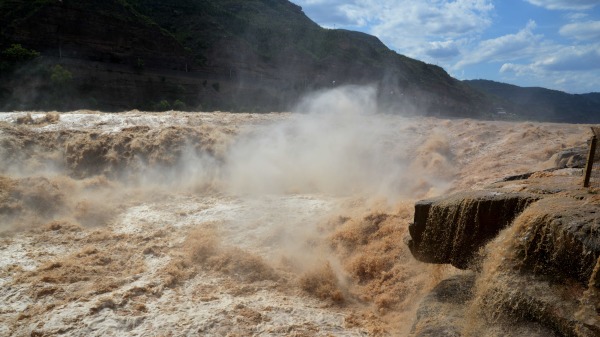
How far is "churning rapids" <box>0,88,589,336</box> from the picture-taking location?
274 inches

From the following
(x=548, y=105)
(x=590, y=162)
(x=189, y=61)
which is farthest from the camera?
(x=548, y=105)

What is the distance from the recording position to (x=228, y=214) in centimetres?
1098

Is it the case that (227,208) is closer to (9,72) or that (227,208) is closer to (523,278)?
(523,278)

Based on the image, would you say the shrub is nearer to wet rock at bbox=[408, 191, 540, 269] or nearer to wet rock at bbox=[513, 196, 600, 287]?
wet rock at bbox=[408, 191, 540, 269]

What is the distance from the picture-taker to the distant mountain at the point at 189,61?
27016 mm

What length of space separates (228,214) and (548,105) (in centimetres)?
5179

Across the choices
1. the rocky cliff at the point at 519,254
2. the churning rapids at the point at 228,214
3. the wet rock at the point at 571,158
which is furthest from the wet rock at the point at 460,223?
the wet rock at the point at 571,158

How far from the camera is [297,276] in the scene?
812cm

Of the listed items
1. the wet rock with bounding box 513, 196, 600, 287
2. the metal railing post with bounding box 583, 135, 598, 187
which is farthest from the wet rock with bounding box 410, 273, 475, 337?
the metal railing post with bounding box 583, 135, 598, 187

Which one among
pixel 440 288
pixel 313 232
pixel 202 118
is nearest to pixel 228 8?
Result: pixel 202 118

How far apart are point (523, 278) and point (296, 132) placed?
1203cm

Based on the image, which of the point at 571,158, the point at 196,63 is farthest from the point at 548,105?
the point at 571,158

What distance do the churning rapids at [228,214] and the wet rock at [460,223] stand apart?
2.63 ft

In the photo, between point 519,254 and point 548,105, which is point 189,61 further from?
point 548,105
